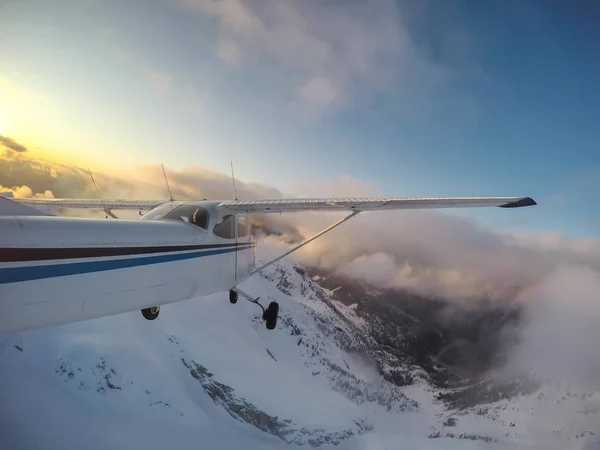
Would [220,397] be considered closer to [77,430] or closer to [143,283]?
[77,430]

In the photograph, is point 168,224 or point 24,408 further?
point 24,408

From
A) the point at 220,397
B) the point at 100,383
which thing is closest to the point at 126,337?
the point at 100,383

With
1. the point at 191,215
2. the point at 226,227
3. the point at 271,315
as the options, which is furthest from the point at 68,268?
the point at 271,315

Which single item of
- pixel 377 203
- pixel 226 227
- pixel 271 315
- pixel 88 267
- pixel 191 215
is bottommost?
pixel 271 315

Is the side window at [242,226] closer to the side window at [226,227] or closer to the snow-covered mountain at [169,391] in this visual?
the side window at [226,227]

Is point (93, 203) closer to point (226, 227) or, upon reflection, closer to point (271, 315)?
point (226, 227)

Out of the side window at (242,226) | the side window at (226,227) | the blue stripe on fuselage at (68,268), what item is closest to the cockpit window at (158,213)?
the side window at (226,227)
